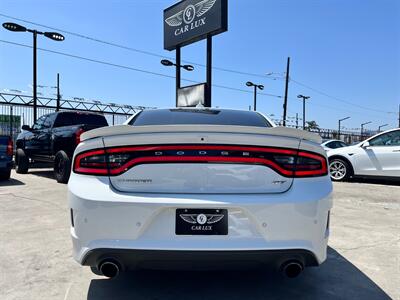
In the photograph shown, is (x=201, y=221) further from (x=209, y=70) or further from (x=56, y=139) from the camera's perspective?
(x=209, y=70)

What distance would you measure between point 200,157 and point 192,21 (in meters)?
17.6

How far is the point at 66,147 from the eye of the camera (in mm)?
9164

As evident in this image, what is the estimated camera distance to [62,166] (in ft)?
28.3

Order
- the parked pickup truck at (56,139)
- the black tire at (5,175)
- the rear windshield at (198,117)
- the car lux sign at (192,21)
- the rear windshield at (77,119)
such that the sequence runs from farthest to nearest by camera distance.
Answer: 1. the car lux sign at (192,21)
2. the rear windshield at (77,119)
3. the black tire at (5,175)
4. the parked pickup truck at (56,139)
5. the rear windshield at (198,117)

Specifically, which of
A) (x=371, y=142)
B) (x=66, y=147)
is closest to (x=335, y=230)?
(x=371, y=142)

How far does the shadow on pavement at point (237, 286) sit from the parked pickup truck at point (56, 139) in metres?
5.99

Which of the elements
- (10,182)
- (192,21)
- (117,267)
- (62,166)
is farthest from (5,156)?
(192,21)

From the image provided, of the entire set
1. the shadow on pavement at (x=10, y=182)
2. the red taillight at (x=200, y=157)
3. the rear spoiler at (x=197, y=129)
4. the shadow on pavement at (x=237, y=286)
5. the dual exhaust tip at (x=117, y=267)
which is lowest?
the shadow on pavement at (x=237, y=286)

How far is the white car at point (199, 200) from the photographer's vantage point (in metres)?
2.35

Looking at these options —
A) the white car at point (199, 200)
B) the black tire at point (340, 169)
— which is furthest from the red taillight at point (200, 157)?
the black tire at point (340, 169)

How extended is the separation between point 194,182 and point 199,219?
24cm

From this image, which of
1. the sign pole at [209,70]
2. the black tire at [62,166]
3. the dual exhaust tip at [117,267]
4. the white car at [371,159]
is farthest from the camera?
the sign pole at [209,70]

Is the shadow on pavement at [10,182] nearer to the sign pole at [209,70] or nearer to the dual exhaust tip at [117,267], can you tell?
the dual exhaust tip at [117,267]
